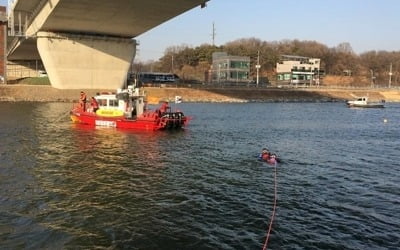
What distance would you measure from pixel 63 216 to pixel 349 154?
22255 mm

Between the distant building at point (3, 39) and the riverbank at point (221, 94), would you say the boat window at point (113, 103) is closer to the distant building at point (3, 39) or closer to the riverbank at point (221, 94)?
the riverbank at point (221, 94)

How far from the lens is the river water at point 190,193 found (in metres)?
15.1

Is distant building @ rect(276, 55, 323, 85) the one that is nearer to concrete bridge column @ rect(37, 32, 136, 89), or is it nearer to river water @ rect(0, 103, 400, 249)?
concrete bridge column @ rect(37, 32, 136, 89)

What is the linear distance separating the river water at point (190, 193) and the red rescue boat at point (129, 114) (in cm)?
→ 481

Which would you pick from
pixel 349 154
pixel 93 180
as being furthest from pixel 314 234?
pixel 349 154

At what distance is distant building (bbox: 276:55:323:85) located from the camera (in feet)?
573

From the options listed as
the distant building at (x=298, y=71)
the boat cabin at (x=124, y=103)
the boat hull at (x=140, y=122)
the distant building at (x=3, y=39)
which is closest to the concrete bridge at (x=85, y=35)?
the distant building at (x=3, y=39)

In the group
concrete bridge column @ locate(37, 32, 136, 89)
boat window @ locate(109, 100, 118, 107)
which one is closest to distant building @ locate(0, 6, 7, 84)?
concrete bridge column @ locate(37, 32, 136, 89)

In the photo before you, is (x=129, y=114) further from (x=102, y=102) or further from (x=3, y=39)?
(x=3, y=39)

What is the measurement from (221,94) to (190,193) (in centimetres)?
9043

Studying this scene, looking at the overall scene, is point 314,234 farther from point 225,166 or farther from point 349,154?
point 349,154

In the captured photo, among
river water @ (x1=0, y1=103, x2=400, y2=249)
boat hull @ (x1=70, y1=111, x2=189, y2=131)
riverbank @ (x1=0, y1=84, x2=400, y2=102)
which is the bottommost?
river water @ (x1=0, y1=103, x2=400, y2=249)

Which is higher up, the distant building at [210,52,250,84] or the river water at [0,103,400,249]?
the distant building at [210,52,250,84]

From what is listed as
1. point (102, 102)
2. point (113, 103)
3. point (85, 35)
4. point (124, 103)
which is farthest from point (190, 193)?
point (85, 35)
